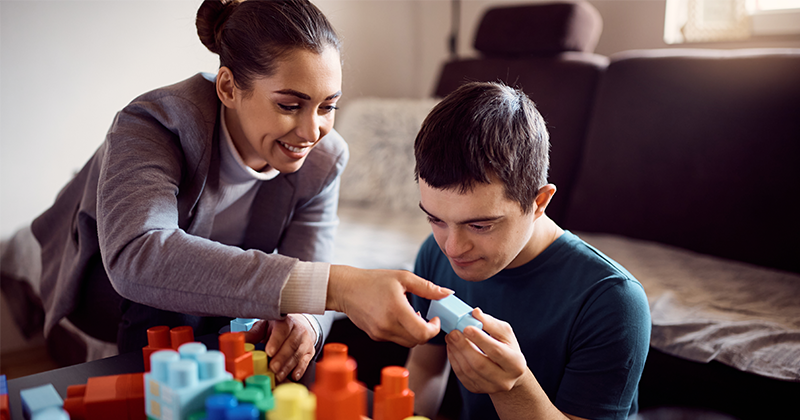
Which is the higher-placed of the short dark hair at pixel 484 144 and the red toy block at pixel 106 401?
the short dark hair at pixel 484 144

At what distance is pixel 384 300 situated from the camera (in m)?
0.67

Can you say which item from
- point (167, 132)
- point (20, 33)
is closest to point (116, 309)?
point (167, 132)

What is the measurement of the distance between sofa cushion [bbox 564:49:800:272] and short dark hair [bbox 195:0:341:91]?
112 cm

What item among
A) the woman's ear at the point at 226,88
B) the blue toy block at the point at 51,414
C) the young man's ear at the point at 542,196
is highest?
the woman's ear at the point at 226,88

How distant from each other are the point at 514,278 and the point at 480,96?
31 cm

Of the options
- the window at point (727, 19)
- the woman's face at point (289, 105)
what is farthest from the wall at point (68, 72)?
the woman's face at point (289, 105)

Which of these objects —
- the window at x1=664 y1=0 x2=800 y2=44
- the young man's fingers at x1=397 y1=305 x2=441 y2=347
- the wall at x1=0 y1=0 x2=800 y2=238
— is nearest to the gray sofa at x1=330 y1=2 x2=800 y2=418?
the window at x1=664 y1=0 x2=800 y2=44

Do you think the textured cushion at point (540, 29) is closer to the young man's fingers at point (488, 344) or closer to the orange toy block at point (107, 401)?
the young man's fingers at point (488, 344)

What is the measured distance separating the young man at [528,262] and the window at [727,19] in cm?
140

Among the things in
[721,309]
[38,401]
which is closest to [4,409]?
[38,401]

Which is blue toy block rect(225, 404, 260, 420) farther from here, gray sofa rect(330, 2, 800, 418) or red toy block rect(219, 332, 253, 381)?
gray sofa rect(330, 2, 800, 418)

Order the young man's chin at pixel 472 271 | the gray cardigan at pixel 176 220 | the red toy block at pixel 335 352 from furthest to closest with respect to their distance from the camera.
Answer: the young man's chin at pixel 472 271
the gray cardigan at pixel 176 220
the red toy block at pixel 335 352

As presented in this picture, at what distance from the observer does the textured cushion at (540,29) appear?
1947 mm

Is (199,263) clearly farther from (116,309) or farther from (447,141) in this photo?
(116,309)
